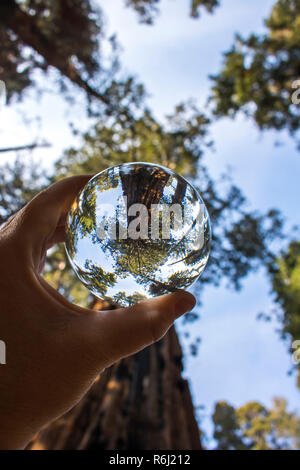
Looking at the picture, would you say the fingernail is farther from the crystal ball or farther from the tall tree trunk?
the tall tree trunk

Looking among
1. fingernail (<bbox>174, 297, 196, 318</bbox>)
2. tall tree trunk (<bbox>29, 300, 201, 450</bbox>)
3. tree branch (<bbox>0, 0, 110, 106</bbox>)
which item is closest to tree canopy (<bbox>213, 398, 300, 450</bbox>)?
tall tree trunk (<bbox>29, 300, 201, 450</bbox>)

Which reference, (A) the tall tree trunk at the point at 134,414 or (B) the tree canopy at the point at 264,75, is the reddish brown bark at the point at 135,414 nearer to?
(A) the tall tree trunk at the point at 134,414

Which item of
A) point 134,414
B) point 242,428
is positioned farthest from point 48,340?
point 242,428

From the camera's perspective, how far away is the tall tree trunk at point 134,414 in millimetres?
5160

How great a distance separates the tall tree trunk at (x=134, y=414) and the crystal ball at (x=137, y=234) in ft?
16.1

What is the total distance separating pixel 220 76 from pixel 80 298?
1440 cm

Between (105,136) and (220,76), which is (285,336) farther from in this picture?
(220,76)

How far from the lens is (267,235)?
41.2 ft

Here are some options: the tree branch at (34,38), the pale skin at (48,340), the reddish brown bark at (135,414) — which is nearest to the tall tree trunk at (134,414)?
the reddish brown bark at (135,414)

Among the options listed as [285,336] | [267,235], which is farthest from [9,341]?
[267,235]

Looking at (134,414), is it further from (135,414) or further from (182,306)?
(182,306)

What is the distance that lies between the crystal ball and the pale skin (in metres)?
0.15

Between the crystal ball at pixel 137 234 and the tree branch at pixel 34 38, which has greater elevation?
the tree branch at pixel 34 38

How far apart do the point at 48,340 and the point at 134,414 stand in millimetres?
5874
